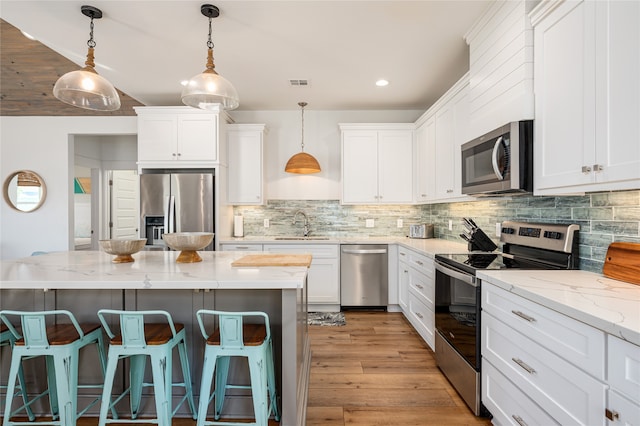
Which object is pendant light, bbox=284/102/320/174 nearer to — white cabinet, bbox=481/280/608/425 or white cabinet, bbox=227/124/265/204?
white cabinet, bbox=227/124/265/204

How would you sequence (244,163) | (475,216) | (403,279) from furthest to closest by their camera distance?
(244,163), (403,279), (475,216)

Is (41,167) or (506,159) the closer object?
(506,159)

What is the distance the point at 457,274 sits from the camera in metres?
2.18

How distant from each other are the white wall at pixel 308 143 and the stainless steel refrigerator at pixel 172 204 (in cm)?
102

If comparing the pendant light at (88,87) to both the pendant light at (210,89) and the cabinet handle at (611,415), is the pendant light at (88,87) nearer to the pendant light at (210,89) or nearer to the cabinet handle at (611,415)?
the pendant light at (210,89)

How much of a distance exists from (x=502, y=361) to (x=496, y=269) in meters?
0.50

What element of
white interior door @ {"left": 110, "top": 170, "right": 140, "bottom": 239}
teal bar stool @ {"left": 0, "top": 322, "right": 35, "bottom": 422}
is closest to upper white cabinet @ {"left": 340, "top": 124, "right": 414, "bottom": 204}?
teal bar stool @ {"left": 0, "top": 322, "right": 35, "bottom": 422}

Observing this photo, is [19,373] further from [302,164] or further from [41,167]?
[41,167]

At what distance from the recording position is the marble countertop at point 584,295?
108 centimetres

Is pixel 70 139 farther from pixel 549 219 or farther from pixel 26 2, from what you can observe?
pixel 549 219

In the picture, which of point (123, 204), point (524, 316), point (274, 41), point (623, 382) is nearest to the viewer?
point (623, 382)

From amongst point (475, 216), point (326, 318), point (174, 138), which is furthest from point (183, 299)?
point (475, 216)

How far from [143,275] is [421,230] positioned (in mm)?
3329

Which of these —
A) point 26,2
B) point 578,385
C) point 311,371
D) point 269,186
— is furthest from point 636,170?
point 269,186
